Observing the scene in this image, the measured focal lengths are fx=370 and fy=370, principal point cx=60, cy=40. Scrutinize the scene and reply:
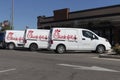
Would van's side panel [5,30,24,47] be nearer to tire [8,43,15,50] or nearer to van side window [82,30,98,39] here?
tire [8,43,15,50]

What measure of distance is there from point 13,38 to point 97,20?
10712 mm

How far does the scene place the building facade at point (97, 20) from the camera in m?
40.4

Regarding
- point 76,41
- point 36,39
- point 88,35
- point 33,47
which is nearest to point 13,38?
point 33,47

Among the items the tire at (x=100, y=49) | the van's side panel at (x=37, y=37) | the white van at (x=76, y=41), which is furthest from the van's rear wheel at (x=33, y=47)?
the tire at (x=100, y=49)

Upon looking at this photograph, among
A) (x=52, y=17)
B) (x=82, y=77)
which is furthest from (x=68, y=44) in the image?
(x=52, y=17)

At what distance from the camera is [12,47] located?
122ft

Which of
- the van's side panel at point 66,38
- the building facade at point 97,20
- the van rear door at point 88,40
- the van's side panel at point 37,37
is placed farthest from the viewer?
the building facade at point 97,20

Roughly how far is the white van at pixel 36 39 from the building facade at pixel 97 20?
31.2ft

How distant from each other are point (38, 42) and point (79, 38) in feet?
18.6

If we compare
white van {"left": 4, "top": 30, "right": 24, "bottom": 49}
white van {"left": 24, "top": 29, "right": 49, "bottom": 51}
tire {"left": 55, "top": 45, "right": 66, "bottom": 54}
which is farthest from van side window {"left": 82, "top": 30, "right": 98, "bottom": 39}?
white van {"left": 4, "top": 30, "right": 24, "bottom": 49}

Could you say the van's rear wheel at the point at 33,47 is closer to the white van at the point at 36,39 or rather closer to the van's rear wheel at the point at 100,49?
the white van at the point at 36,39

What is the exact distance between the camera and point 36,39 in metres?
33.9

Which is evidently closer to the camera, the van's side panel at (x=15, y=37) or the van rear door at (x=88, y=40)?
the van rear door at (x=88, y=40)


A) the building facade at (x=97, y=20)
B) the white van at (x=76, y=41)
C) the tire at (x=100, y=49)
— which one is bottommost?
the tire at (x=100, y=49)
